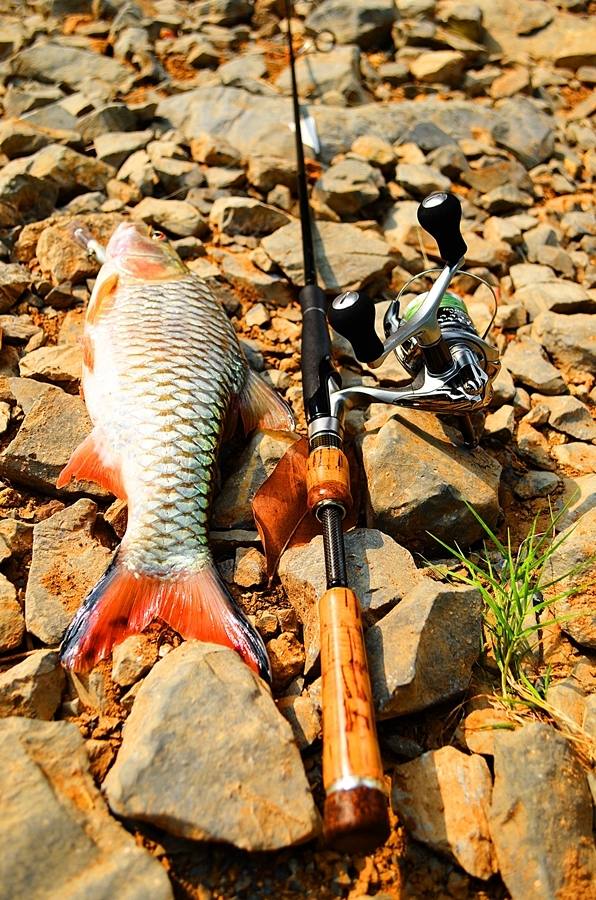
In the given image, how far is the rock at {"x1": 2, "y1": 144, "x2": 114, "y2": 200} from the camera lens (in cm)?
473

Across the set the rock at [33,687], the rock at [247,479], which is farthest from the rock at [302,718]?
the rock at [247,479]

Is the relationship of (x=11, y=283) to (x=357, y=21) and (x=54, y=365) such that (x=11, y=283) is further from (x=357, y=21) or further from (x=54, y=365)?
(x=357, y=21)

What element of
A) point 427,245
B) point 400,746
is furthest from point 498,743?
point 427,245

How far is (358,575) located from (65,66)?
5.95 m

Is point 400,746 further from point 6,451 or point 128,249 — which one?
point 128,249

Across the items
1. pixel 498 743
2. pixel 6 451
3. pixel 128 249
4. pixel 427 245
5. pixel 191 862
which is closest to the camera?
pixel 191 862

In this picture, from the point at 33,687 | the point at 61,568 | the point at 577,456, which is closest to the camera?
the point at 33,687

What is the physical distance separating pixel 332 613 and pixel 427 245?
3.36 metres

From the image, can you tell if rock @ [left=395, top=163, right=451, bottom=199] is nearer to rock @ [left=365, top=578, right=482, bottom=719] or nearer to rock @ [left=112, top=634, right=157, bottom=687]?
rock @ [left=365, top=578, right=482, bottom=719]

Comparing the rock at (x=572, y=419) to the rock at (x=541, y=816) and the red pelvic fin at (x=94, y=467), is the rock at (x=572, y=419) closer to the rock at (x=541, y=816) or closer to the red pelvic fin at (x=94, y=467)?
the rock at (x=541, y=816)

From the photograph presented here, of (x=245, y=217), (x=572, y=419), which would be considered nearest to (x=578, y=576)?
(x=572, y=419)

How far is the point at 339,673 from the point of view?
2053 millimetres

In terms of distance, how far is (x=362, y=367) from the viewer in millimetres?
3947

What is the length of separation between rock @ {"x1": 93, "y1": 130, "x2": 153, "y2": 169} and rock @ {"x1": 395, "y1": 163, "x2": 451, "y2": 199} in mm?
1892
